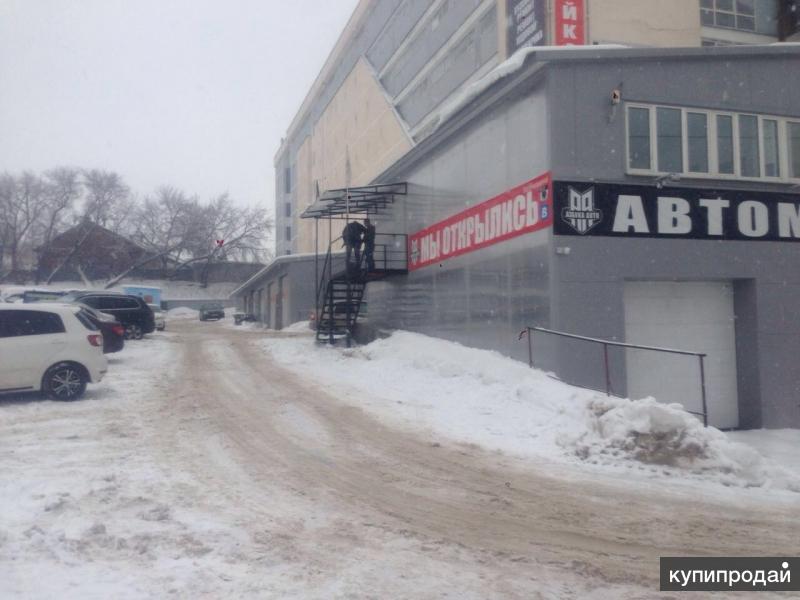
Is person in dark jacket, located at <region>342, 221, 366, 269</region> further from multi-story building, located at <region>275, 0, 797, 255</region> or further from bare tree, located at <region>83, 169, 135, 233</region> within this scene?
bare tree, located at <region>83, 169, 135, 233</region>

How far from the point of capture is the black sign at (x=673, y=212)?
41.7 ft

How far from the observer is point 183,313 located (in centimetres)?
6931

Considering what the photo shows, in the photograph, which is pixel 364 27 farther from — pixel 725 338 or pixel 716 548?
pixel 716 548

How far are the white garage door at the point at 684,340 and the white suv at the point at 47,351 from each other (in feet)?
31.5

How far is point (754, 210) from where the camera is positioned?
13.8m

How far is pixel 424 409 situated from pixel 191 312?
6189 centimetres

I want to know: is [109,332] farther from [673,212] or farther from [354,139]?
[354,139]

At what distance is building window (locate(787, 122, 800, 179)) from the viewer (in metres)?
14.1

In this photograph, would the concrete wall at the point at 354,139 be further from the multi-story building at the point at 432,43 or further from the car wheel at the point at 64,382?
the car wheel at the point at 64,382

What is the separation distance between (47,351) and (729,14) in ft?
92.0

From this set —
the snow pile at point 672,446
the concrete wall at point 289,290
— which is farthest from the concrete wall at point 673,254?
the concrete wall at point 289,290

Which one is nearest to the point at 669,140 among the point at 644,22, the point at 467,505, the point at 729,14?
Result: the point at 467,505

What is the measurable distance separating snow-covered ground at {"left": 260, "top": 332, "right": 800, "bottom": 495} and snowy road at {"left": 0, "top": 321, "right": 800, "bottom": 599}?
32.8 inches

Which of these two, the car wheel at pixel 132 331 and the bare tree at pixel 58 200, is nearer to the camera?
the car wheel at pixel 132 331
